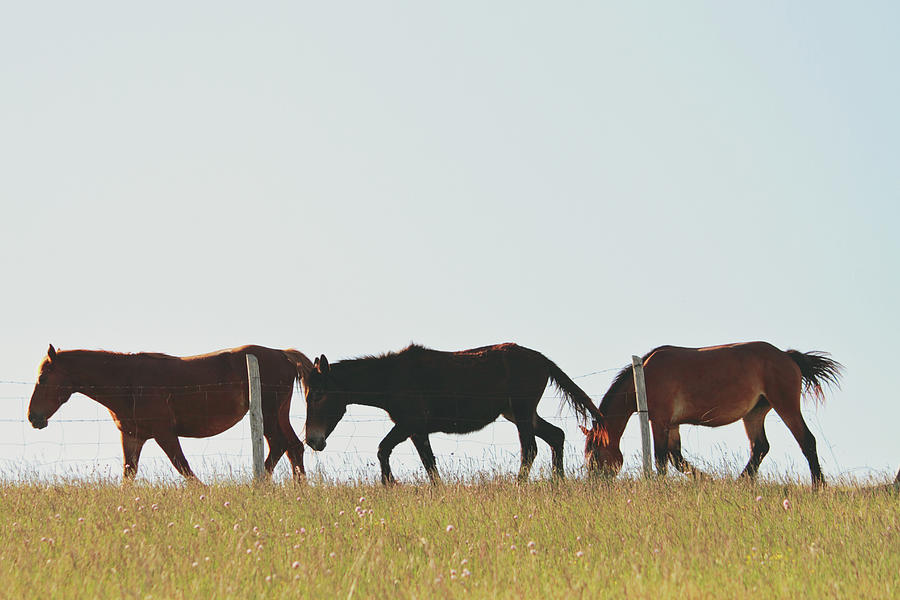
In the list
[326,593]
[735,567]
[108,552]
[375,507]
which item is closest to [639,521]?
[735,567]

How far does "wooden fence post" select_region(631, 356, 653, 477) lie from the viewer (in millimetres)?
11766

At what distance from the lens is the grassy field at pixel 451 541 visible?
228 inches

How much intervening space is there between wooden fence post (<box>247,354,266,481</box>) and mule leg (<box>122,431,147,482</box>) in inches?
91.0

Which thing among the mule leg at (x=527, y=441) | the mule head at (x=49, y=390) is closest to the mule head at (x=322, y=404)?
the mule leg at (x=527, y=441)

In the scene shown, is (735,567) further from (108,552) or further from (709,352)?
(709,352)

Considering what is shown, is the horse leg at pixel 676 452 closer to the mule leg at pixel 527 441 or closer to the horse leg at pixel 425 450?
the mule leg at pixel 527 441

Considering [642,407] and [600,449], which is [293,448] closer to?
[600,449]

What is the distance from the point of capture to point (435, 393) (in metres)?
12.5

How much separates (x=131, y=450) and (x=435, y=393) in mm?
4274

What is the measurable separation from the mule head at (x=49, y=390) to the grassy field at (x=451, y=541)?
2.45m

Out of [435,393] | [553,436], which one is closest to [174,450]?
[435,393]

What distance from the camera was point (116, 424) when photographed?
42.3 feet

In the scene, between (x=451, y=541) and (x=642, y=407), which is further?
(x=642, y=407)

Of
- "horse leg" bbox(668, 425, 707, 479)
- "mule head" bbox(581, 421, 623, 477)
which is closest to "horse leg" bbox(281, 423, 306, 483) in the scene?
"mule head" bbox(581, 421, 623, 477)
